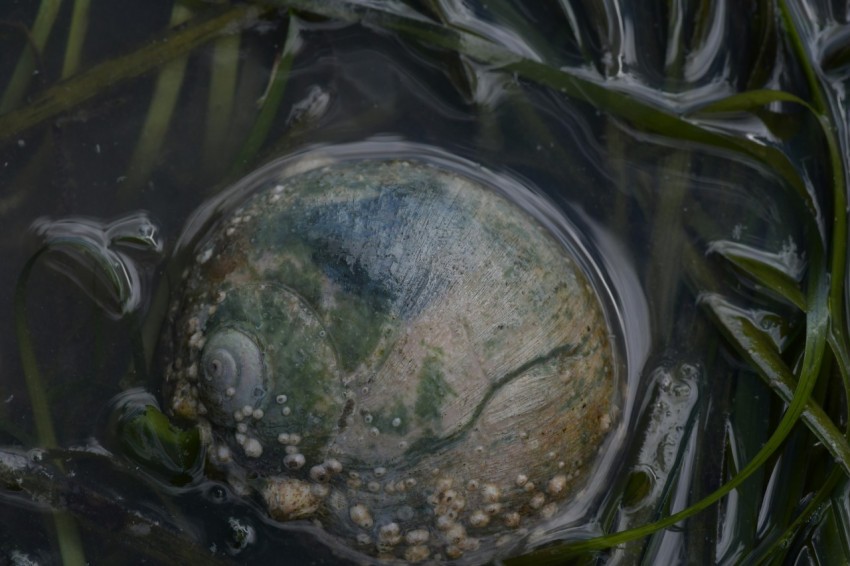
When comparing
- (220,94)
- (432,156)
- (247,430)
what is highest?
(220,94)

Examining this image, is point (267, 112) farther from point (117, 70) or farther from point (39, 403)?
point (39, 403)

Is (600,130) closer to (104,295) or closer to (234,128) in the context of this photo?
(234,128)

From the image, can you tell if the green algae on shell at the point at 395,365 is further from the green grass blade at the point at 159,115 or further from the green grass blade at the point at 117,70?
the green grass blade at the point at 117,70

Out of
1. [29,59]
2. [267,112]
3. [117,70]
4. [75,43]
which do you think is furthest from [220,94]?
[29,59]

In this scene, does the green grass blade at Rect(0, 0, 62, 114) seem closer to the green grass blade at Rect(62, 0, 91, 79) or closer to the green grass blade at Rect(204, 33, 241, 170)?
the green grass blade at Rect(62, 0, 91, 79)

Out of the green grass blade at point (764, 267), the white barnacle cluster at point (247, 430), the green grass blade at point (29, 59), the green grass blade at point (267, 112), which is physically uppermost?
the green grass blade at point (29, 59)

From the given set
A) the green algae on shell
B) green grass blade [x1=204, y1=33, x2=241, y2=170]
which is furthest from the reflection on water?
the green algae on shell

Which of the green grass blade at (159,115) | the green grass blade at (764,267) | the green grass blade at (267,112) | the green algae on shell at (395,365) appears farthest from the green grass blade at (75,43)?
the green grass blade at (764,267)
